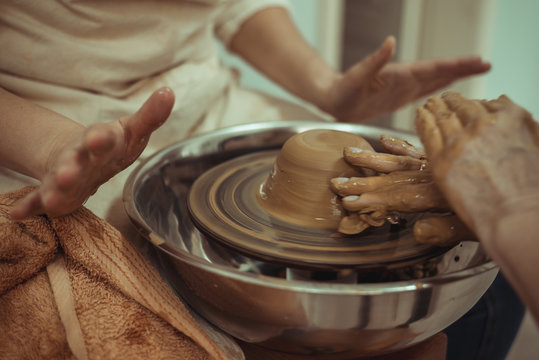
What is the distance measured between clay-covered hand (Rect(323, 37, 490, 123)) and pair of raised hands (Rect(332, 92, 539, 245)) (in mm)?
378

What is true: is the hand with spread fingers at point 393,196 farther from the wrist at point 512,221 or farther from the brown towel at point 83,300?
the brown towel at point 83,300

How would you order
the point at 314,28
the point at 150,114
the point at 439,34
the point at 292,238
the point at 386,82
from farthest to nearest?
the point at 314,28, the point at 439,34, the point at 386,82, the point at 292,238, the point at 150,114

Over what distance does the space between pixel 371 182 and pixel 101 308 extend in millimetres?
379

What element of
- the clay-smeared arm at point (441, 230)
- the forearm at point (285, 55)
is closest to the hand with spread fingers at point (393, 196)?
the clay-smeared arm at point (441, 230)

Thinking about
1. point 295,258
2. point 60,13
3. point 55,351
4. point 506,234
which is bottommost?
point 55,351

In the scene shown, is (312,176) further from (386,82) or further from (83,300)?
(386,82)

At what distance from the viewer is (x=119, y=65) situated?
876 millimetres

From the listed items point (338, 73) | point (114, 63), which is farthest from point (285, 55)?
point (114, 63)

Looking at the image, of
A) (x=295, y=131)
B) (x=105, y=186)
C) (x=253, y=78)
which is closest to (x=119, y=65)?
(x=105, y=186)

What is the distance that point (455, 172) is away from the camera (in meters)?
0.48

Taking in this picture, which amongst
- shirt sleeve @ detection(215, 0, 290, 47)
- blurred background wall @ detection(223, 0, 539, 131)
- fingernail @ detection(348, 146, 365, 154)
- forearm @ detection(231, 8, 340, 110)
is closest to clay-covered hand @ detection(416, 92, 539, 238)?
fingernail @ detection(348, 146, 365, 154)

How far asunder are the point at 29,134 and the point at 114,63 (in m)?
0.29

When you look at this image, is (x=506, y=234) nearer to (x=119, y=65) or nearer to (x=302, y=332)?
(x=302, y=332)

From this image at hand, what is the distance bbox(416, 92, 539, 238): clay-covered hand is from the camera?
45cm
